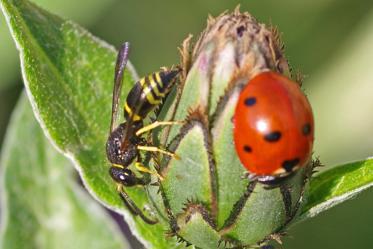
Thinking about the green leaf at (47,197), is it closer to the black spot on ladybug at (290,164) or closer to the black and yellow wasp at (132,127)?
the black and yellow wasp at (132,127)

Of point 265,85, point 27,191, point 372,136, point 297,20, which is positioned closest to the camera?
point 265,85

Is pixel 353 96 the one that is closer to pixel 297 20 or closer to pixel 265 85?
pixel 297 20

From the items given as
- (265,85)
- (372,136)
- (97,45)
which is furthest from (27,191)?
(372,136)

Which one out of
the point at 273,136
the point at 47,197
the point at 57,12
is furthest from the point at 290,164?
the point at 57,12

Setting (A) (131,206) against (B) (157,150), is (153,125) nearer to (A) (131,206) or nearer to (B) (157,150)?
(B) (157,150)

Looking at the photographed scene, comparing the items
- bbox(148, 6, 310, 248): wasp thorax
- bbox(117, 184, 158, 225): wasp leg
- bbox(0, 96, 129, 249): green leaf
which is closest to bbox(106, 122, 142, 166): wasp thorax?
bbox(117, 184, 158, 225): wasp leg
